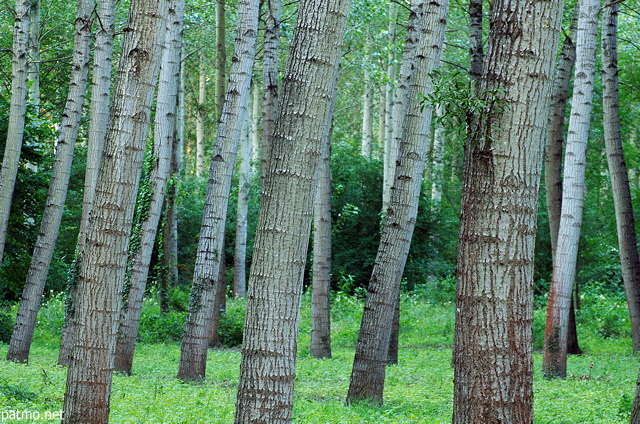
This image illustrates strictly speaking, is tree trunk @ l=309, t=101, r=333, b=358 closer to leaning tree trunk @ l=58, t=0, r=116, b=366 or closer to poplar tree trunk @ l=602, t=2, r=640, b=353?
leaning tree trunk @ l=58, t=0, r=116, b=366

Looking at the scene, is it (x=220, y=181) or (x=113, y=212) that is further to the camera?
(x=220, y=181)

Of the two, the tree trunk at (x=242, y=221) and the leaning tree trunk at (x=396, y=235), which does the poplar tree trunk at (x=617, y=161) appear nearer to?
the leaning tree trunk at (x=396, y=235)

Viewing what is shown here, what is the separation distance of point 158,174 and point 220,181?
859 millimetres

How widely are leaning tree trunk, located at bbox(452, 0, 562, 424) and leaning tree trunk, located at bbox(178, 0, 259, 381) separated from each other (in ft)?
19.9

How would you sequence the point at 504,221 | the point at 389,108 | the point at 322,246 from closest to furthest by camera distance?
the point at 504,221
the point at 322,246
the point at 389,108

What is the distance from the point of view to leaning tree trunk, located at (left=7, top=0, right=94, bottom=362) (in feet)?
35.7

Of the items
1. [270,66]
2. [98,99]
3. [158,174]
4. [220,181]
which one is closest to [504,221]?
[220,181]

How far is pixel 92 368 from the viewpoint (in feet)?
18.7

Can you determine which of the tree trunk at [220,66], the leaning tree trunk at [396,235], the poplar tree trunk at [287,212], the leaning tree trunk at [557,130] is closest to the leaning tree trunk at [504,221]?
the poplar tree trunk at [287,212]

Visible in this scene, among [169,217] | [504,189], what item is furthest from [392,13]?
[504,189]

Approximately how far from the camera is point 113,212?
5570mm

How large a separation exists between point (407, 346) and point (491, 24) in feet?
46.6

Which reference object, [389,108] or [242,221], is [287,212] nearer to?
[242,221]

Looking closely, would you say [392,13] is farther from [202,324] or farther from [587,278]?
[202,324]
